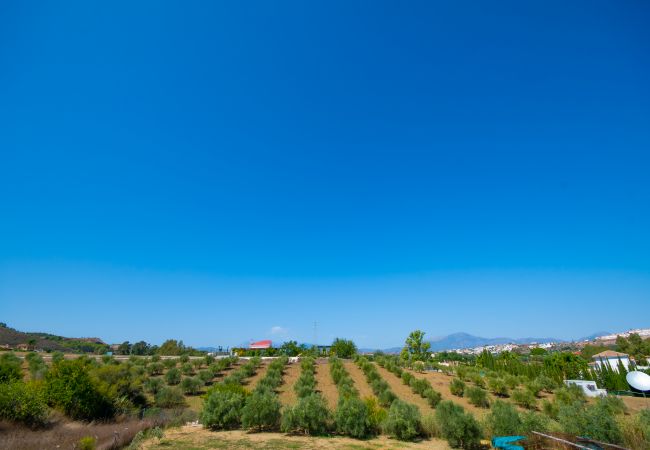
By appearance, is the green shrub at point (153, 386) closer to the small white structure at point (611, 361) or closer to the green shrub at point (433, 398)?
the green shrub at point (433, 398)

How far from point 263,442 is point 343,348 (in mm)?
50196

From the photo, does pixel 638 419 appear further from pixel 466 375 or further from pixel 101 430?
pixel 466 375

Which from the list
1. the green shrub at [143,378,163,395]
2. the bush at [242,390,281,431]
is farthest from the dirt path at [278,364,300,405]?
the green shrub at [143,378,163,395]

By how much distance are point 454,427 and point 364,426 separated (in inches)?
150

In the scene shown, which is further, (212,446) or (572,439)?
(212,446)

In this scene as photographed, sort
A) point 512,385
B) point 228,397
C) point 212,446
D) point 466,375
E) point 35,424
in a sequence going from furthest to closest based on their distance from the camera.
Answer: point 466,375 → point 512,385 → point 228,397 → point 35,424 → point 212,446

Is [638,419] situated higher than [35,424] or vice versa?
[638,419]

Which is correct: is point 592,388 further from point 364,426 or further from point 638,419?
point 364,426

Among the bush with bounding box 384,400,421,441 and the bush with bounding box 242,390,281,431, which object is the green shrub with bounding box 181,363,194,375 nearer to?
the bush with bounding box 242,390,281,431

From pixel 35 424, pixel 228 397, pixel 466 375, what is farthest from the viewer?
pixel 466 375

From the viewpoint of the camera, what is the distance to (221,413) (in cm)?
1596

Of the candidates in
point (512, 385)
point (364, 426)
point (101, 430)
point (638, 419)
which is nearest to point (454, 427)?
point (364, 426)

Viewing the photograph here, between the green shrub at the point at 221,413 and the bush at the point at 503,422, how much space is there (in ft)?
36.7

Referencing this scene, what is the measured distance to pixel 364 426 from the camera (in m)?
14.8
